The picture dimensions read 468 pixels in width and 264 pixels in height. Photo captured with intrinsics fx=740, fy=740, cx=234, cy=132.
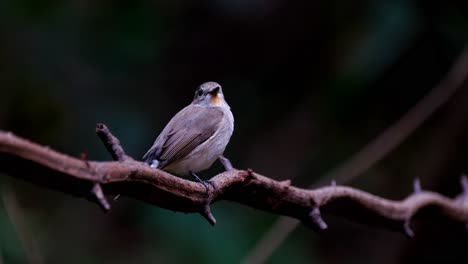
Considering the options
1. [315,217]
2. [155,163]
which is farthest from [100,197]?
[155,163]

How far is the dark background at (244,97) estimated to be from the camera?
21.6 ft

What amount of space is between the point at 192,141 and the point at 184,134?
0.20 feet

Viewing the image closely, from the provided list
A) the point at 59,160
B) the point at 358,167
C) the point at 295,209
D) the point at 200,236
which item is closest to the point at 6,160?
the point at 59,160

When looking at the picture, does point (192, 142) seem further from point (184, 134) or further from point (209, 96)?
point (209, 96)

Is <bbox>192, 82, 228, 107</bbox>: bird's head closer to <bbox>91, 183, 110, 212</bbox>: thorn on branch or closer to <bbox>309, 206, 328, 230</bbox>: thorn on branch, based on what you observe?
<bbox>309, 206, 328, 230</bbox>: thorn on branch

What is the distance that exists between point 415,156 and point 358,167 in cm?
203

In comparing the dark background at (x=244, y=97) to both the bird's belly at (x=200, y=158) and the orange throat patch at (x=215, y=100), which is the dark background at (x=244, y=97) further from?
the bird's belly at (x=200, y=158)

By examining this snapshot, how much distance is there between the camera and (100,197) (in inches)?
83.3

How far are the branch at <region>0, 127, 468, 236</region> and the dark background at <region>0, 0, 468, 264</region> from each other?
206 cm

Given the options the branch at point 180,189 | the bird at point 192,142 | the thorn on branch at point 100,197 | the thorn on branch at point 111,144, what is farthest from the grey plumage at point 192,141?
the thorn on branch at point 100,197

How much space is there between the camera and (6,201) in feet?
12.4

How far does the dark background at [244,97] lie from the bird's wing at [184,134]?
1.73 meters

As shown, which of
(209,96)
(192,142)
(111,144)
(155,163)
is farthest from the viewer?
(209,96)

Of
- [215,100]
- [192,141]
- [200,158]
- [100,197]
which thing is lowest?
[200,158]
